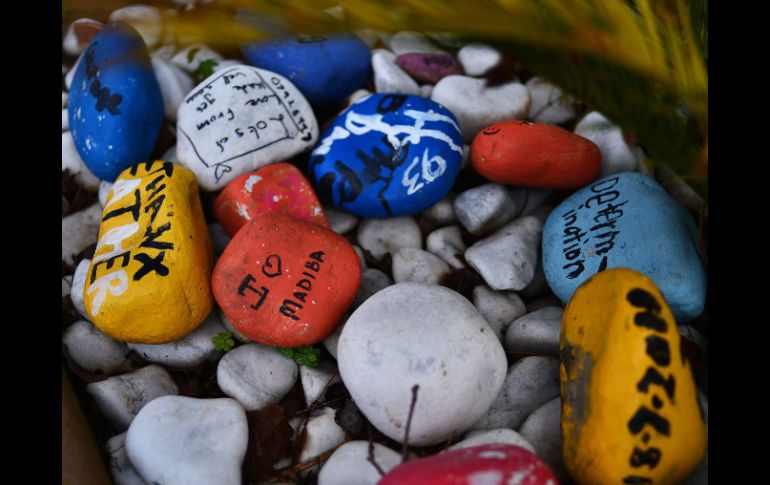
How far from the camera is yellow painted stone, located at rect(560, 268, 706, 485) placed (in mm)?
826

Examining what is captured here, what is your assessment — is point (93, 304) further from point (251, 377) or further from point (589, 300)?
point (589, 300)

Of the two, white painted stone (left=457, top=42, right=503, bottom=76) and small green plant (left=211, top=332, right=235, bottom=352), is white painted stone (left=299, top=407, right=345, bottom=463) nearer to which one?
small green plant (left=211, top=332, right=235, bottom=352)

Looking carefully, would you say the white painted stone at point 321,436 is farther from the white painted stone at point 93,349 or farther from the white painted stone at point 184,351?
the white painted stone at point 93,349

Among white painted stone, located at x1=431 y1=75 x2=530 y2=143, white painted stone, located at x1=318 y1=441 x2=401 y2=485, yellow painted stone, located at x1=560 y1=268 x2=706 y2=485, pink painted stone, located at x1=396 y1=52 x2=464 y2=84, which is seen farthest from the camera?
pink painted stone, located at x1=396 y1=52 x2=464 y2=84

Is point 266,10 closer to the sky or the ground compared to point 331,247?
closer to the sky

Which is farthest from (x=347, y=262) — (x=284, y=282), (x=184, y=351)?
(x=184, y=351)

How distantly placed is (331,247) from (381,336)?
22 centimetres

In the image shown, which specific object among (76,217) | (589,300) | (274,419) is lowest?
(274,419)

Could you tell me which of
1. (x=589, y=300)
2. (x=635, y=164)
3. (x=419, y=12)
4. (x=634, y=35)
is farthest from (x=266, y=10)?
(x=635, y=164)

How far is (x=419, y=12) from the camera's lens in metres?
0.73

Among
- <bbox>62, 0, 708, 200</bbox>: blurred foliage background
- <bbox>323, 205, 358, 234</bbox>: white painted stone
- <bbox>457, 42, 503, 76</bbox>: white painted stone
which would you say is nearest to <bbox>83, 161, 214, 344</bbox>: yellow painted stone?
<bbox>323, 205, 358, 234</bbox>: white painted stone

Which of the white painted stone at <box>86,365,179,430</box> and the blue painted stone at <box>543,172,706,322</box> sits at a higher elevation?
the blue painted stone at <box>543,172,706,322</box>

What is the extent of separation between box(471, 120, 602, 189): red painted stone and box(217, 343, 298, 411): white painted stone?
55 cm

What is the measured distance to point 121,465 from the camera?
1.03 meters
